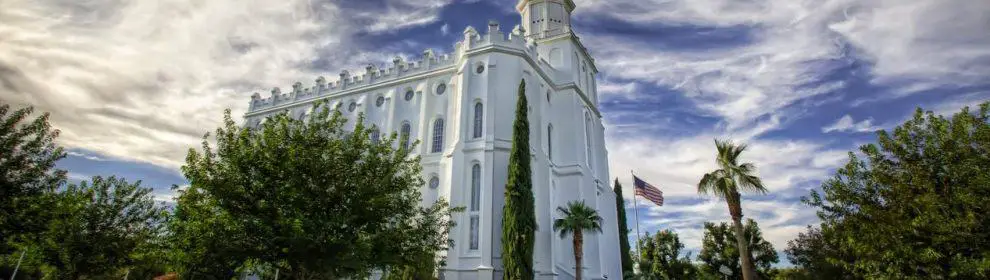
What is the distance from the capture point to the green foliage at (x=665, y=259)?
4175 cm

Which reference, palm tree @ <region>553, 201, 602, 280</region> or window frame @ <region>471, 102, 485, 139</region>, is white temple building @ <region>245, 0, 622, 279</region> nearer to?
window frame @ <region>471, 102, 485, 139</region>

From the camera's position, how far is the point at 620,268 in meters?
33.5

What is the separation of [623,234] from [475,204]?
55.9 feet

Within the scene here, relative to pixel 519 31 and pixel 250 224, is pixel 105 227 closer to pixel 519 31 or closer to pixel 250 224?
pixel 250 224

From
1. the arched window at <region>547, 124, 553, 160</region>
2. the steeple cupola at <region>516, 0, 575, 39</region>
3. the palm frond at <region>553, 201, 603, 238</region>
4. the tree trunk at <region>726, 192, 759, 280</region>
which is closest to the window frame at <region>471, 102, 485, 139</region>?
the arched window at <region>547, 124, 553, 160</region>

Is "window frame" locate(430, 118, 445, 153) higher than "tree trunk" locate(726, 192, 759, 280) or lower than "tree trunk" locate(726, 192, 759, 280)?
higher

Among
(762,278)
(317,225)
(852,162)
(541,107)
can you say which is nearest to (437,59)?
(541,107)

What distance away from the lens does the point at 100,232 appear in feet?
68.9

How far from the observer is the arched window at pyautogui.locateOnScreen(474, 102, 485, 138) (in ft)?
92.1

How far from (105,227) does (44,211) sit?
30.3ft

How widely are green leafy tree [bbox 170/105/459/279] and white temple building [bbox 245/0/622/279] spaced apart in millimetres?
8339

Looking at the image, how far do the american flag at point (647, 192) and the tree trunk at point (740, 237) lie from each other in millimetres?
12159

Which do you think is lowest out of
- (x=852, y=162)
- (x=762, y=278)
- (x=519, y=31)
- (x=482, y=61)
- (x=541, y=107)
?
(x=762, y=278)

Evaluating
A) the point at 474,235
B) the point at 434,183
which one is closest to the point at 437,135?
the point at 434,183
